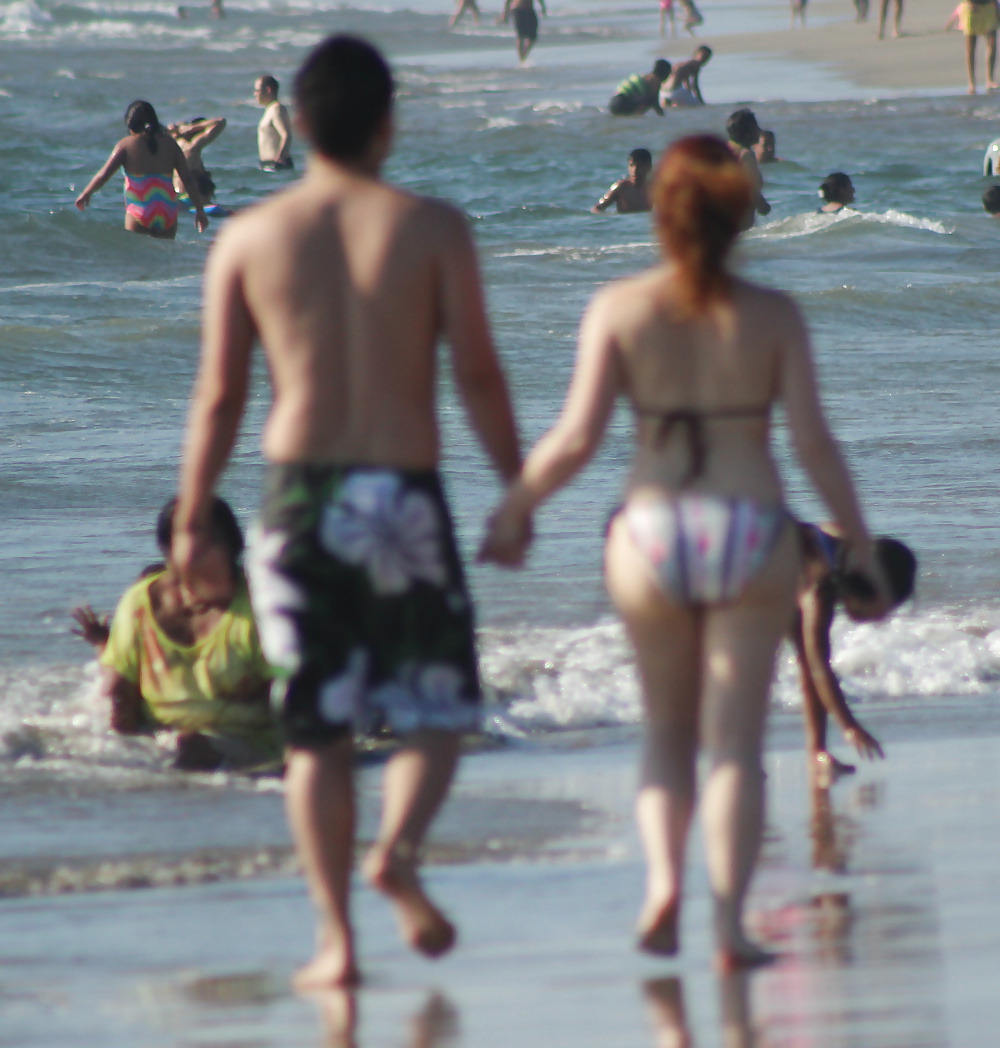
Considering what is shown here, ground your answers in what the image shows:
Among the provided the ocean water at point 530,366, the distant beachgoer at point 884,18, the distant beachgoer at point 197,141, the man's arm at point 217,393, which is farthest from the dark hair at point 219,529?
the distant beachgoer at point 884,18

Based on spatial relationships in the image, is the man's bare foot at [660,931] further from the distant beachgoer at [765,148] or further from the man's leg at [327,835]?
the distant beachgoer at [765,148]

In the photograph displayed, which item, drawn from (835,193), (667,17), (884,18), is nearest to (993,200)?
(835,193)

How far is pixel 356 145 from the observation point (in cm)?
310

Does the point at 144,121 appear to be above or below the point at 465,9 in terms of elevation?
below

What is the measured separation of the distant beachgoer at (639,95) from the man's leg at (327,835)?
30.3 m

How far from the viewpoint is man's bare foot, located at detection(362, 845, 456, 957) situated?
3078 millimetres

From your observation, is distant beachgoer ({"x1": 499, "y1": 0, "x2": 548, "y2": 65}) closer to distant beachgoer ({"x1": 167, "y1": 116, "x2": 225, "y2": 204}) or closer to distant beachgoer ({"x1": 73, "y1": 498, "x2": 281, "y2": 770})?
distant beachgoer ({"x1": 167, "y1": 116, "x2": 225, "y2": 204})

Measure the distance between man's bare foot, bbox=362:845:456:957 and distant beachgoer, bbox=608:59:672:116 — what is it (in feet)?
99.5

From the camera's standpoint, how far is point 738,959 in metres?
3.06

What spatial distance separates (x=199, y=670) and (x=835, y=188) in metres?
17.4

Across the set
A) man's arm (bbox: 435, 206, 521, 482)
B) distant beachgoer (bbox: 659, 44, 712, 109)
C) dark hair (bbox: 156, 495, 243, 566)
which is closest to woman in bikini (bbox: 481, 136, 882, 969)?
man's arm (bbox: 435, 206, 521, 482)

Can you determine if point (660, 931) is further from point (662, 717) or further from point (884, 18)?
point (884, 18)

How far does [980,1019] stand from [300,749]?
108cm

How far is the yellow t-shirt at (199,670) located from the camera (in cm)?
498
